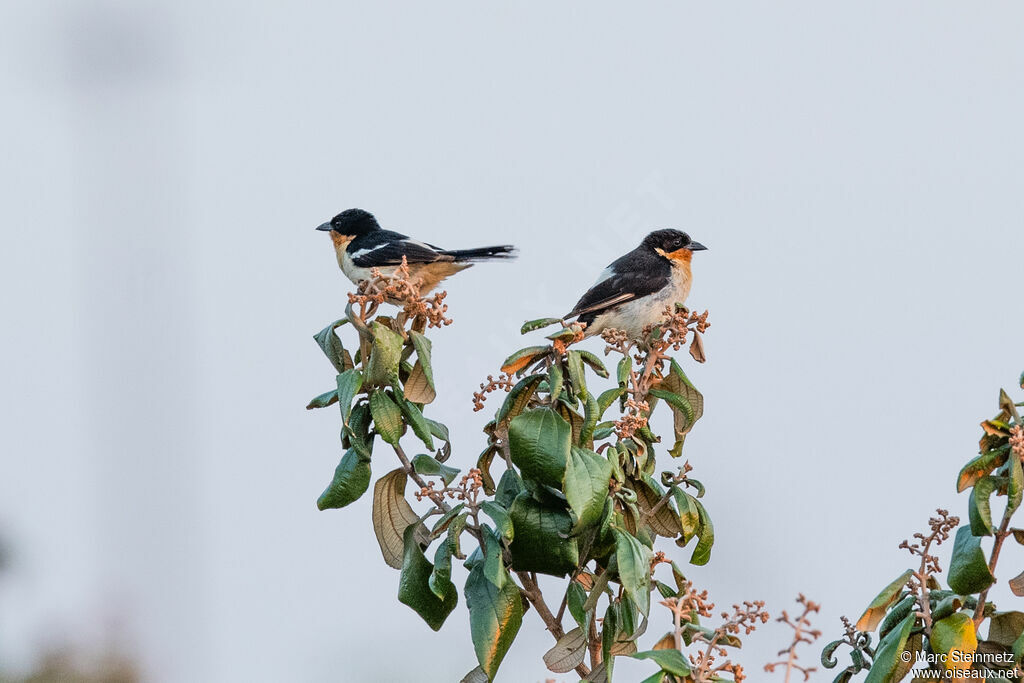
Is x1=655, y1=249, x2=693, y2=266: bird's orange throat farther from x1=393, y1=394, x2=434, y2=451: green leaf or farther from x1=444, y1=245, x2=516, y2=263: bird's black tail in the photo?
x1=393, y1=394, x2=434, y2=451: green leaf

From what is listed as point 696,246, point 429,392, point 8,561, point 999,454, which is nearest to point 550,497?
point 429,392

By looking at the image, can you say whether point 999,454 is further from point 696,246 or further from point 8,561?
point 8,561

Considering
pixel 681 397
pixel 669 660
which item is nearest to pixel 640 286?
pixel 681 397

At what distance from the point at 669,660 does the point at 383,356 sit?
2.67ft

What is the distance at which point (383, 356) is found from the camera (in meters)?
2.27

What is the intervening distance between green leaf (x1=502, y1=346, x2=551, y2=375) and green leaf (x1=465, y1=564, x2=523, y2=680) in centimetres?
45

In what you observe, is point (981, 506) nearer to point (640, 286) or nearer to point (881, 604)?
point (881, 604)

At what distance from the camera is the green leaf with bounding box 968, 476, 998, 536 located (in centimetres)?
230

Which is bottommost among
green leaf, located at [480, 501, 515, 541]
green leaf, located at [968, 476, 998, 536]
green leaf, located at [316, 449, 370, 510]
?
green leaf, located at [968, 476, 998, 536]

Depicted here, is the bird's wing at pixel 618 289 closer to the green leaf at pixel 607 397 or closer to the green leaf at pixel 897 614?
the green leaf at pixel 607 397

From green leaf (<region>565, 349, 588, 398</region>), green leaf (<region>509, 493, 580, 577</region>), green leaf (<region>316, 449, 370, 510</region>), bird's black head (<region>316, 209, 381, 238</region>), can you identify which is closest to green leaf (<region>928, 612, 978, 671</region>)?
green leaf (<region>509, 493, 580, 577</region>)

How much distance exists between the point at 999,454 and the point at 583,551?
2.95 ft

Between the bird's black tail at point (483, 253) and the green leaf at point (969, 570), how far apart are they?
12.8ft

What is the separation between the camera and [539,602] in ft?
7.57
